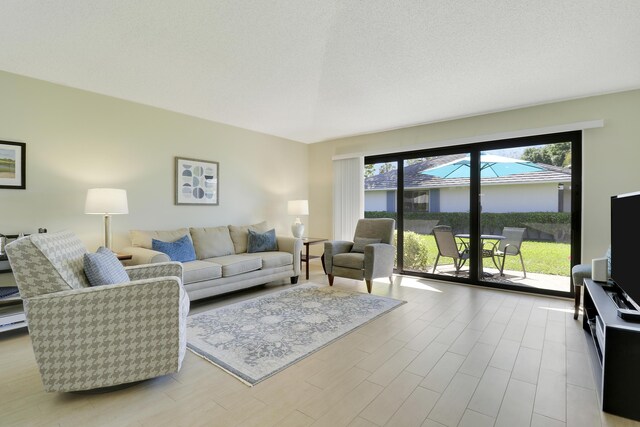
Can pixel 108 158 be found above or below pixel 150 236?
above

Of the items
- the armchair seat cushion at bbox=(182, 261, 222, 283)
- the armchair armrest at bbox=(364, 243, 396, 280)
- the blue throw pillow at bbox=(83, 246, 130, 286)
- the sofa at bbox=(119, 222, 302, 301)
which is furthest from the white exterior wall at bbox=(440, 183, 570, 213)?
the blue throw pillow at bbox=(83, 246, 130, 286)

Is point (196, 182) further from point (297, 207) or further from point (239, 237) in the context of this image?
point (297, 207)

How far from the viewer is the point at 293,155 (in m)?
5.87

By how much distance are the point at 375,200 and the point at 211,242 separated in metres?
2.89

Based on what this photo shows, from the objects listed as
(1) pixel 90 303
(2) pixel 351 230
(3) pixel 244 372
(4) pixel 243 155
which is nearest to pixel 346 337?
(3) pixel 244 372

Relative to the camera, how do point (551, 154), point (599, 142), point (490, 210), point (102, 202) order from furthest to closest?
1. point (490, 210)
2. point (551, 154)
3. point (599, 142)
4. point (102, 202)

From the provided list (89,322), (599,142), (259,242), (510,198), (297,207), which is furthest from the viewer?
Answer: (297,207)

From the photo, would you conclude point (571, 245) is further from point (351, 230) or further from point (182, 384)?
point (182, 384)

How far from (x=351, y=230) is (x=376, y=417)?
4004mm

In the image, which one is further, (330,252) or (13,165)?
(330,252)

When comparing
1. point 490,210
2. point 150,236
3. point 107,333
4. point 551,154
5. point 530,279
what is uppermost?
point 551,154

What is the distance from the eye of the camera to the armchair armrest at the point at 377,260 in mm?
3920

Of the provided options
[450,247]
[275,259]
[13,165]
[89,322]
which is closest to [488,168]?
[450,247]

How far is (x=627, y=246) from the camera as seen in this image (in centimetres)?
201
